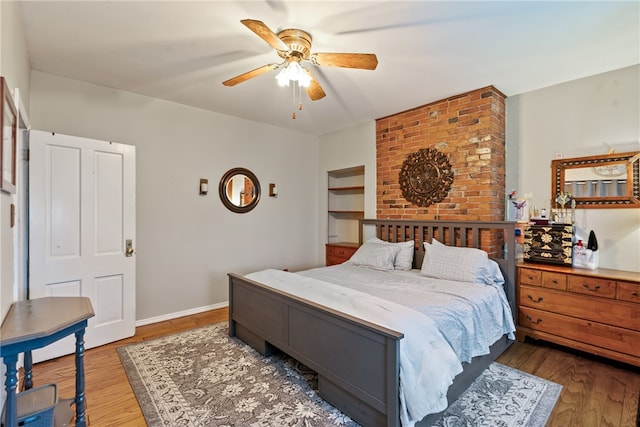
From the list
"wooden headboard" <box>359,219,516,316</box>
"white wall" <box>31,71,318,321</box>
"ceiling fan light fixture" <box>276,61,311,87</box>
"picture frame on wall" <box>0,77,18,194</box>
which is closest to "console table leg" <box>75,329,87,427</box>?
"picture frame on wall" <box>0,77,18,194</box>

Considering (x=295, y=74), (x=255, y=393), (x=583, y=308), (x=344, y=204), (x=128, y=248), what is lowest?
(x=255, y=393)

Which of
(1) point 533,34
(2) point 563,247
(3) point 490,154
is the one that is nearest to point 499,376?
(2) point 563,247

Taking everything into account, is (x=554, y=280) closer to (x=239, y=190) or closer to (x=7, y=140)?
(x=239, y=190)

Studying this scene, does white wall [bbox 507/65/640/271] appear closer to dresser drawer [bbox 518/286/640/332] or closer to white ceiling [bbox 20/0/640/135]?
white ceiling [bbox 20/0/640/135]

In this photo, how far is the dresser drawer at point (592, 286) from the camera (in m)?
2.52

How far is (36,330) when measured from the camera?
1454 millimetres

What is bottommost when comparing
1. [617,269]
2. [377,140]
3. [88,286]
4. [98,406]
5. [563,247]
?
[98,406]

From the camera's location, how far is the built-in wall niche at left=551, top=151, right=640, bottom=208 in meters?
2.72

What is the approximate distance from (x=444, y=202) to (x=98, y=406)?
3789 millimetres

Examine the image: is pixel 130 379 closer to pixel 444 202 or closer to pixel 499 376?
pixel 499 376

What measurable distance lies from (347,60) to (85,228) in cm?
294

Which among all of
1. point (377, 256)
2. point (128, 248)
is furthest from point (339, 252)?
point (128, 248)

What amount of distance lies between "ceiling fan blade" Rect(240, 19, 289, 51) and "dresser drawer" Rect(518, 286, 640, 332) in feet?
10.4

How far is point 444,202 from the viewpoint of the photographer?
370 centimetres
